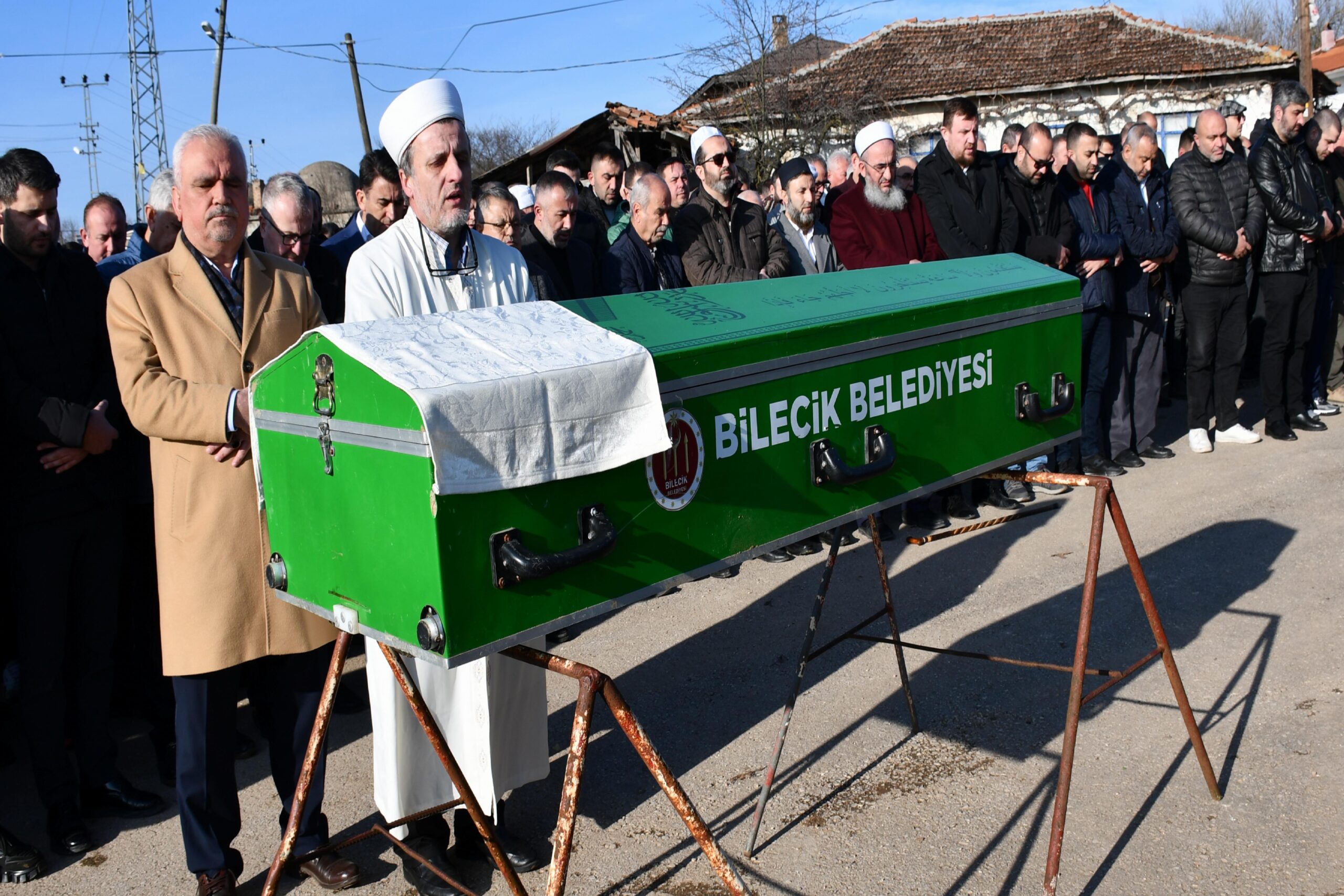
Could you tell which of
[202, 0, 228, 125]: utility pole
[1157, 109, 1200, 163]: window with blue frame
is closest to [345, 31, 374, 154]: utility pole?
[202, 0, 228, 125]: utility pole

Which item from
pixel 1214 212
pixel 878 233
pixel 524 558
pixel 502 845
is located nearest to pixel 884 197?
pixel 878 233

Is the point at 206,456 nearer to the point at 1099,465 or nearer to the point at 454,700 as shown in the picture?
the point at 454,700

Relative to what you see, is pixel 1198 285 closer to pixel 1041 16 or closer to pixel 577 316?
pixel 577 316

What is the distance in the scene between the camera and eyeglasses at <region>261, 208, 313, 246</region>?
4.83 metres

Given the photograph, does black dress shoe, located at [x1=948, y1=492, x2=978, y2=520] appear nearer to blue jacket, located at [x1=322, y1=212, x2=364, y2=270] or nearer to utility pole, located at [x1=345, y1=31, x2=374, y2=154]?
blue jacket, located at [x1=322, y1=212, x2=364, y2=270]

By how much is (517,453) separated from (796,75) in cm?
2255

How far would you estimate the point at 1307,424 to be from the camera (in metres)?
8.04

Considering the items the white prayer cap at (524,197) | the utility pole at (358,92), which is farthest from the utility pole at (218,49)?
the white prayer cap at (524,197)

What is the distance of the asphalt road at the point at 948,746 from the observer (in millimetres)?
3084

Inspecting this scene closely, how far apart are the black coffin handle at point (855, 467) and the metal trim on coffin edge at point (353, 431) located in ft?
3.34

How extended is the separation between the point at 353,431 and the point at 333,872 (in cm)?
176

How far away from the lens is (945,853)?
122 inches

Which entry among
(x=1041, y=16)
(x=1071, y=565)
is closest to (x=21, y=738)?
(x=1071, y=565)

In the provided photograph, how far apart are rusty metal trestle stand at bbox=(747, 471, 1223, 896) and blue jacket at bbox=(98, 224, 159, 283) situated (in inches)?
125
